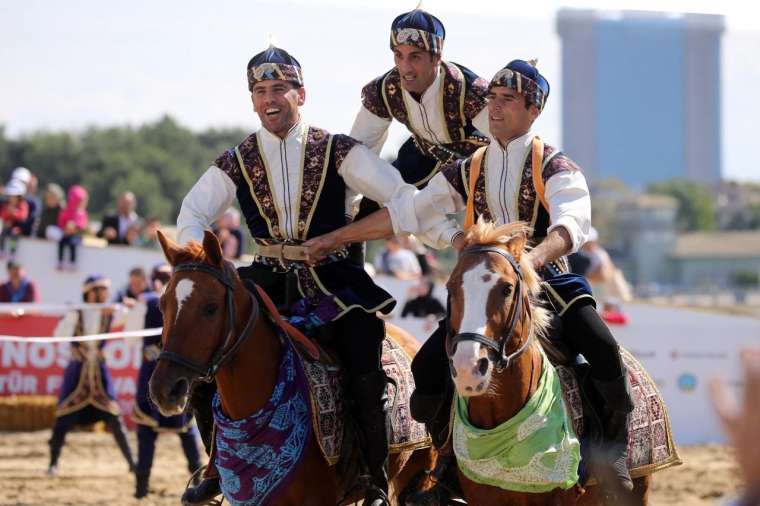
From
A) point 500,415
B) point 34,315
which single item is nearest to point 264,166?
point 500,415

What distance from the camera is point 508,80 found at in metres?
5.89

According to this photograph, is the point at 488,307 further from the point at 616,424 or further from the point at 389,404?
the point at 389,404

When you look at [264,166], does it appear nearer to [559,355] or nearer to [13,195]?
[559,355]

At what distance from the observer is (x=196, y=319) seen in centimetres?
516

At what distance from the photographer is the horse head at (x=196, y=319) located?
5.00m

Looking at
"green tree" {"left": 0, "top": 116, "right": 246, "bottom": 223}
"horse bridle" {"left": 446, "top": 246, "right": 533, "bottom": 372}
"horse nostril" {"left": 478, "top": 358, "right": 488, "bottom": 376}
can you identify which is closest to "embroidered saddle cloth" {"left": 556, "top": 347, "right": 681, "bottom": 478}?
"horse bridle" {"left": 446, "top": 246, "right": 533, "bottom": 372}

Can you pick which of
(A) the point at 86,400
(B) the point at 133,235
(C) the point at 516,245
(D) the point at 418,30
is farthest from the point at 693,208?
(C) the point at 516,245

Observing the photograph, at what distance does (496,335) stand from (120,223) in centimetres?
1395

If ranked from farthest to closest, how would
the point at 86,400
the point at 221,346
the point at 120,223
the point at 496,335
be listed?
1. the point at 120,223
2. the point at 86,400
3. the point at 221,346
4. the point at 496,335

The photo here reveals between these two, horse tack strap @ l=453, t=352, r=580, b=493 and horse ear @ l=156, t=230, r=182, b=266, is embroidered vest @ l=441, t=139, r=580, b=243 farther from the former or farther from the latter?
horse ear @ l=156, t=230, r=182, b=266

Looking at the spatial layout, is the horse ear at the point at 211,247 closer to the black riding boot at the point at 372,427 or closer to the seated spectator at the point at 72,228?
the black riding boot at the point at 372,427

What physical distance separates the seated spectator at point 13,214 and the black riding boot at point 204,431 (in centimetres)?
1248

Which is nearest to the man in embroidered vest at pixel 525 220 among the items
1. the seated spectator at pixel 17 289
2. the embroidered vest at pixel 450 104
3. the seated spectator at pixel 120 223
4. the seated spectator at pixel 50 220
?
the embroidered vest at pixel 450 104

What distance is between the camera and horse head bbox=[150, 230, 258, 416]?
5000mm
